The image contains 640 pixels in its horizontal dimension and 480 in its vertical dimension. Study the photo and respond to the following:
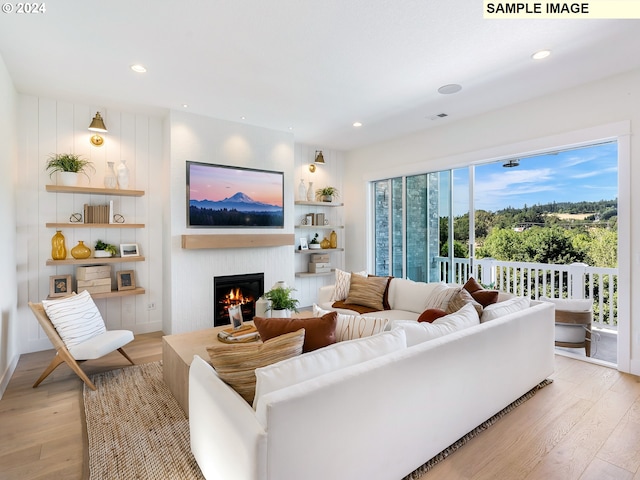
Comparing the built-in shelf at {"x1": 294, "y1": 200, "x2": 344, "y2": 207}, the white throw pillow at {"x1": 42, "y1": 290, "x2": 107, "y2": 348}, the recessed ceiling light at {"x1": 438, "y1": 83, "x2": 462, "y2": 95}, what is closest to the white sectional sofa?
the white throw pillow at {"x1": 42, "y1": 290, "x2": 107, "y2": 348}

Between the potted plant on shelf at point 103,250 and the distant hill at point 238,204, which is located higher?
the distant hill at point 238,204

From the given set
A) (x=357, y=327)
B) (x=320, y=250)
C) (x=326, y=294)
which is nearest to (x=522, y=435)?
(x=357, y=327)

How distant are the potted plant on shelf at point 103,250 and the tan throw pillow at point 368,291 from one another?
288cm

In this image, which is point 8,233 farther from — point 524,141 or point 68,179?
point 524,141

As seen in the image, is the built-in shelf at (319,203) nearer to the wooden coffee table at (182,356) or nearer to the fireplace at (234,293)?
the fireplace at (234,293)

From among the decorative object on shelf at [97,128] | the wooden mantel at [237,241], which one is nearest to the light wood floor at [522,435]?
the wooden mantel at [237,241]

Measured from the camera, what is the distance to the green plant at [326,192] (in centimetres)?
577

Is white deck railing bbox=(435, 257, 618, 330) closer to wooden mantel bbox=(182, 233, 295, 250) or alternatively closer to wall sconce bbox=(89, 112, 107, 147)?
wooden mantel bbox=(182, 233, 295, 250)

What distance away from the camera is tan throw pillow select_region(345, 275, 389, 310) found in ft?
12.4

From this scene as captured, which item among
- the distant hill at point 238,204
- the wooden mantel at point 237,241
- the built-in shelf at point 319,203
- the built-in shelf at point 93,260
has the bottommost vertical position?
the built-in shelf at point 93,260

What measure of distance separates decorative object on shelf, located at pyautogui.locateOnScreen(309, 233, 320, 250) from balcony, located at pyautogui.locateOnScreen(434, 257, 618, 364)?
1939 mm

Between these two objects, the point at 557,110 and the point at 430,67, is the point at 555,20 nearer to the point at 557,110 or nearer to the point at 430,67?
the point at 430,67

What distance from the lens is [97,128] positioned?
3.82 metres

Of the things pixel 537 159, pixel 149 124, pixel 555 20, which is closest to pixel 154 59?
pixel 149 124
